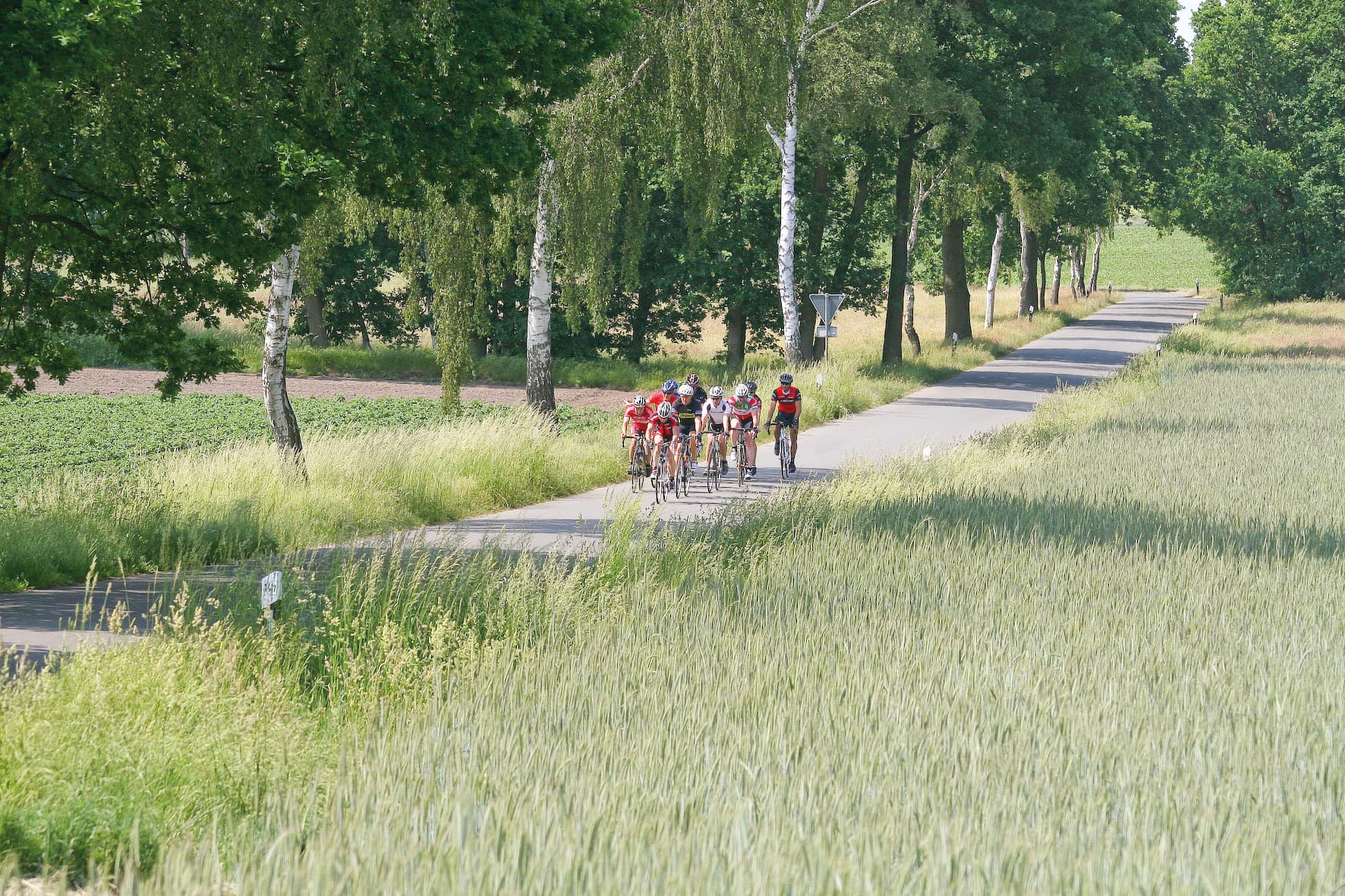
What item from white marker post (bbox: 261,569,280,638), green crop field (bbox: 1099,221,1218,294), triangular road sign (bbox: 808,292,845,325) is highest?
green crop field (bbox: 1099,221,1218,294)

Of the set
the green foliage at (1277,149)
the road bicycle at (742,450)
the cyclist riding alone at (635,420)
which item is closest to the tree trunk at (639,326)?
the road bicycle at (742,450)

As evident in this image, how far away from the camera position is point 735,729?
597cm

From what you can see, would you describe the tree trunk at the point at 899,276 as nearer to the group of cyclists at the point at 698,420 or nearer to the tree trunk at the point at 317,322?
the tree trunk at the point at 317,322

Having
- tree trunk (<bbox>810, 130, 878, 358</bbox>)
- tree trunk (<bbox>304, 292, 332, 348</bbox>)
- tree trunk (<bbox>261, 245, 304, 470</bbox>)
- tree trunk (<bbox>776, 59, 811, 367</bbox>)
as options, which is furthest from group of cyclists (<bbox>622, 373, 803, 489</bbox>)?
tree trunk (<bbox>304, 292, 332, 348</bbox>)

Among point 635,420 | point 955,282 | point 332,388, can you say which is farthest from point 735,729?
point 955,282

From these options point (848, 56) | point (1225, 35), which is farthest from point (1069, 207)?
point (848, 56)

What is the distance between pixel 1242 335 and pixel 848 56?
97.6 ft

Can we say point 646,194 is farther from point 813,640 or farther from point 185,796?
point 185,796

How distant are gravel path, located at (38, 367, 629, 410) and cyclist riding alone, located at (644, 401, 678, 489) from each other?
16.4 metres

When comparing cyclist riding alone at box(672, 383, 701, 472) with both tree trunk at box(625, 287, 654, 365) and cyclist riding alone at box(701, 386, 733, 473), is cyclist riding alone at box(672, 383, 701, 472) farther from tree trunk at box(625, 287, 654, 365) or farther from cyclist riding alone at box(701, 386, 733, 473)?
tree trunk at box(625, 287, 654, 365)

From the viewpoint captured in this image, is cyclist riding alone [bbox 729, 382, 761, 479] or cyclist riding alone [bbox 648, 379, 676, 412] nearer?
cyclist riding alone [bbox 648, 379, 676, 412]

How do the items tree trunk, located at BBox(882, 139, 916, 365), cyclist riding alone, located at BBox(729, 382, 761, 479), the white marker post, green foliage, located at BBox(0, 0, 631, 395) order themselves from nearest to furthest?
the white marker post, green foliage, located at BBox(0, 0, 631, 395), cyclist riding alone, located at BBox(729, 382, 761, 479), tree trunk, located at BBox(882, 139, 916, 365)

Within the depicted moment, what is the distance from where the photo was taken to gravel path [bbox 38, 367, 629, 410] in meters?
38.7

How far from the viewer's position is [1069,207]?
6234 centimetres
